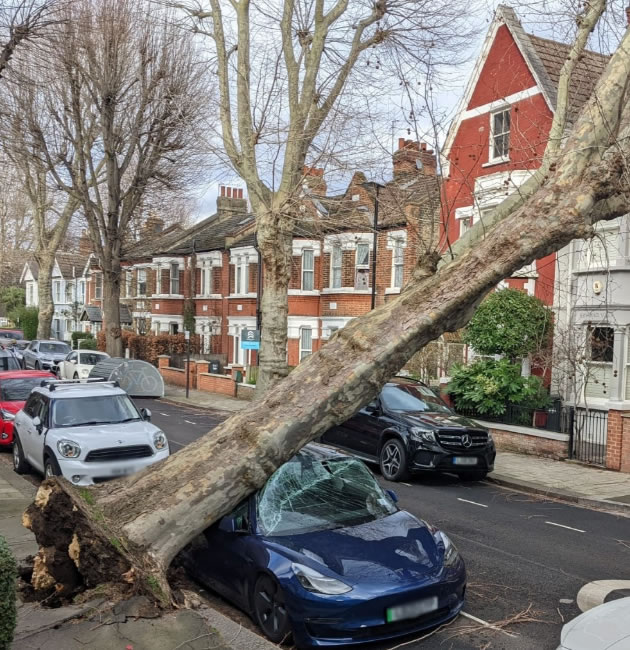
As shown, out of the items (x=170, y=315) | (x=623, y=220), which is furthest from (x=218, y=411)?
(x=170, y=315)

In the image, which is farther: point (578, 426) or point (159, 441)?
point (578, 426)

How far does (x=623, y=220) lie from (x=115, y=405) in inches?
502

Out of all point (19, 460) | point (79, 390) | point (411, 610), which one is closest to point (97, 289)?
point (19, 460)

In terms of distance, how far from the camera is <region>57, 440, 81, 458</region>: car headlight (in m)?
10.3

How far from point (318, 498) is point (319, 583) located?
1429mm

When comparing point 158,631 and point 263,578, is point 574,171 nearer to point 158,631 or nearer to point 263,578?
point 263,578

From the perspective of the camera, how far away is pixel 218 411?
24.0m

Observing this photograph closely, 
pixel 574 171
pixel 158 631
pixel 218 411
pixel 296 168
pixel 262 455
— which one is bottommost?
pixel 218 411

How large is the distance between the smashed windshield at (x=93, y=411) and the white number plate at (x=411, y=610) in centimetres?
Result: 736

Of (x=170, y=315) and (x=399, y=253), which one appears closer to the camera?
(x=399, y=253)

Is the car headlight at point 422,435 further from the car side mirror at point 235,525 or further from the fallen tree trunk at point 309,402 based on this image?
the car side mirror at point 235,525

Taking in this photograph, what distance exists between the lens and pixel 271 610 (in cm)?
563

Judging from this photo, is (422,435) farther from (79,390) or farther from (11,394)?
(11,394)

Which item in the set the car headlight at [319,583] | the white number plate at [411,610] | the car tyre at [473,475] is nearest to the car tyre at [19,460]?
the car tyre at [473,475]
